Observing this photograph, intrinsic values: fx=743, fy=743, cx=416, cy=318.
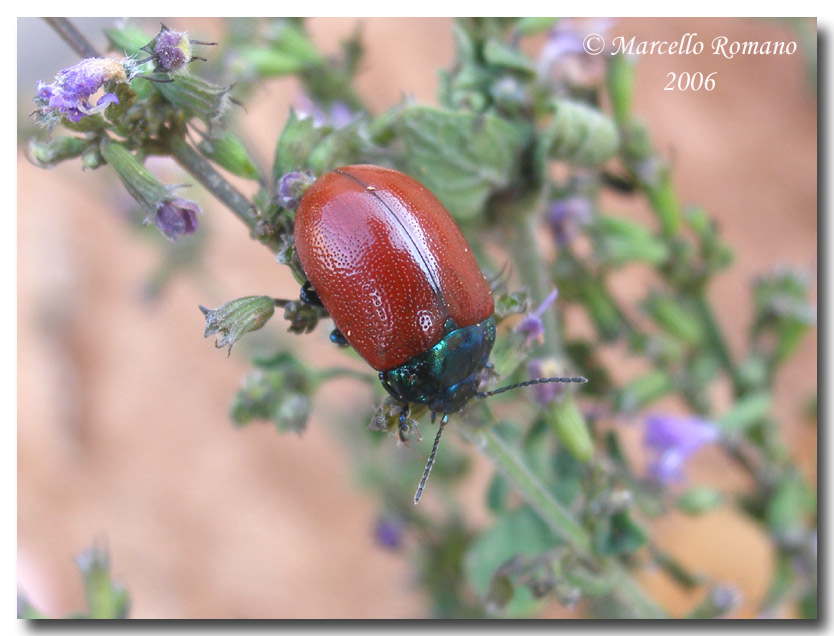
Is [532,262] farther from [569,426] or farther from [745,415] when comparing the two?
[745,415]

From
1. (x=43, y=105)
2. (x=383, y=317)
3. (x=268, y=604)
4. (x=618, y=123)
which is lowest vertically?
(x=268, y=604)

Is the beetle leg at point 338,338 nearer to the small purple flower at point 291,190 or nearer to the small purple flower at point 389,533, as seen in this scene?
the small purple flower at point 291,190

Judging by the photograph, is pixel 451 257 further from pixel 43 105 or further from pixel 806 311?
pixel 806 311

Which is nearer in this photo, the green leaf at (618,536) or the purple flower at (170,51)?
the purple flower at (170,51)

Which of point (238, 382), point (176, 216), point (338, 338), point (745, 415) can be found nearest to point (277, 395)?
point (338, 338)

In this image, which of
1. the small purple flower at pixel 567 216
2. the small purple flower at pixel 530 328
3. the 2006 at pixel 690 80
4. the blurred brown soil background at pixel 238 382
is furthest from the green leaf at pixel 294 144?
the 2006 at pixel 690 80

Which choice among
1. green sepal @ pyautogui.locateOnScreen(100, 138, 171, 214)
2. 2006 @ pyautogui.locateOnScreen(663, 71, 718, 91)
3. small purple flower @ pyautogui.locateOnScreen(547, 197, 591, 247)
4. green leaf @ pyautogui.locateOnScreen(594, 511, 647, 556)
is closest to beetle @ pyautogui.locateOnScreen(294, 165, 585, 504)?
green sepal @ pyautogui.locateOnScreen(100, 138, 171, 214)

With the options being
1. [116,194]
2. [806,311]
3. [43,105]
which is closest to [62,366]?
[116,194]

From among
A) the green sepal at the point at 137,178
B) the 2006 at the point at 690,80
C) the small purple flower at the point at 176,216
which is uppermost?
the 2006 at the point at 690,80
